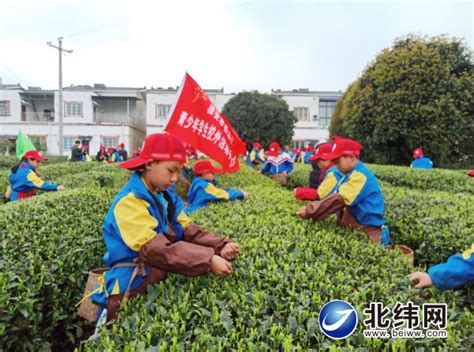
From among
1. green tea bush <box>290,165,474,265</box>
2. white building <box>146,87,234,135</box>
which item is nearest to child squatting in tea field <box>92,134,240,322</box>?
green tea bush <box>290,165,474,265</box>

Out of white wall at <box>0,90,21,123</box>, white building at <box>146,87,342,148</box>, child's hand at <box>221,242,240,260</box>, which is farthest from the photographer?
white building at <box>146,87,342,148</box>

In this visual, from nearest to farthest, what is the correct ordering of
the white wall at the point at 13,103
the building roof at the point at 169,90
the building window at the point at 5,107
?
the white wall at the point at 13,103
the building window at the point at 5,107
the building roof at the point at 169,90

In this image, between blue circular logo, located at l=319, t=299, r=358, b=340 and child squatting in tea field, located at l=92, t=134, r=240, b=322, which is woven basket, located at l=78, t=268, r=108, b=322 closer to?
child squatting in tea field, located at l=92, t=134, r=240, b=322

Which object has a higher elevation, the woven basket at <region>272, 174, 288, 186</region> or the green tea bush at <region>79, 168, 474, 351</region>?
the woven basket at <region>272, 174, 288, 186</region>

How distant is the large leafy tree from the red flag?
8.80 metres

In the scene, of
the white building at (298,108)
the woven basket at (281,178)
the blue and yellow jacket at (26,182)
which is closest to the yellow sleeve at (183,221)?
the blue and yellow jacket at (26,182)

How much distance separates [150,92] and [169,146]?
37.5 meters

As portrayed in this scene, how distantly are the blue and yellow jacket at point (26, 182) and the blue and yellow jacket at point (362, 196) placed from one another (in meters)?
5.40

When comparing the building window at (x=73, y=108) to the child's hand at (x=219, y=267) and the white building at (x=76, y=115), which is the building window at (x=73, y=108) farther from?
the child's hand at (x=219, y=267)

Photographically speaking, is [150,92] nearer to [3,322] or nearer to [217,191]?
[217,191]

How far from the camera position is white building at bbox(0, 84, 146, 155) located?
35938mm

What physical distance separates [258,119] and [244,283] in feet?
86.7

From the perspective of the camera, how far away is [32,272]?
9.21ft

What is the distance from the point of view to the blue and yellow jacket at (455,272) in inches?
83.8
